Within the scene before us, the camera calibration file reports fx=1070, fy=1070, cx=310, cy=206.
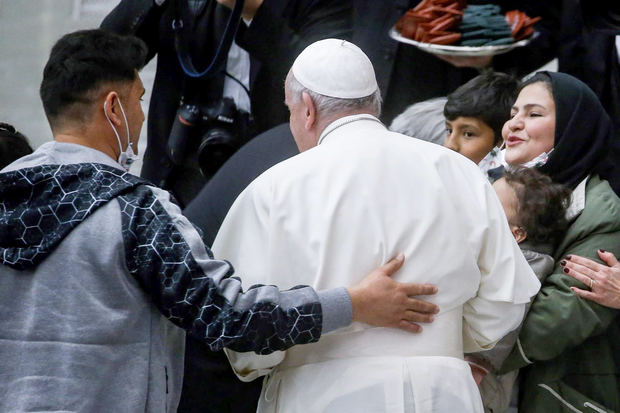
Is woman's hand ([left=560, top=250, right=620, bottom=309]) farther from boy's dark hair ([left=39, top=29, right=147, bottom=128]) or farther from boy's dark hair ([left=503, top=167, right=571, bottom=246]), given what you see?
boy's dark hair ([left=39, top=29, right=147, bottom=128])

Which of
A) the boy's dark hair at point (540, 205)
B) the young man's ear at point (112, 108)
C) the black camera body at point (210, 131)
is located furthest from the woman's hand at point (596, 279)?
the black camera body at point (210, 131)

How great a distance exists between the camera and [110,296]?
94.4 inches

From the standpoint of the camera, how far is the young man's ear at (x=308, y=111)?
107 inches

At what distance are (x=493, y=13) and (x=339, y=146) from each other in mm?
1717

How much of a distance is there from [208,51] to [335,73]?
74.5 inches

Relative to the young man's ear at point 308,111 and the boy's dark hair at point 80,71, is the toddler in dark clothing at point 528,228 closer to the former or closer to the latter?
the young man's ear at point 308,111

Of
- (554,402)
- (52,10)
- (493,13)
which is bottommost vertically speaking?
(554,402)

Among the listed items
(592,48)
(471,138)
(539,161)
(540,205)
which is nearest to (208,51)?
(471,138)

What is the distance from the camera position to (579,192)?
→ 10.7 ft

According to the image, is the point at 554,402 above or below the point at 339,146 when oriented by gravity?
below

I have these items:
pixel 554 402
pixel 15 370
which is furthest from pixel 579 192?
pixel 15 370

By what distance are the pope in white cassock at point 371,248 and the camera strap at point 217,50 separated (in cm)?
182

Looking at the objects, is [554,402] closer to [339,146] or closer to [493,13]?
[339,146]

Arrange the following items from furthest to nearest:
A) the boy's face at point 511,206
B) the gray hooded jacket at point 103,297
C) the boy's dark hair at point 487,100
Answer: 1. the boy's dark hair at point 487,100
2. the boy's face at point 511,206
3. the gray hooded jacket at point 103,297
